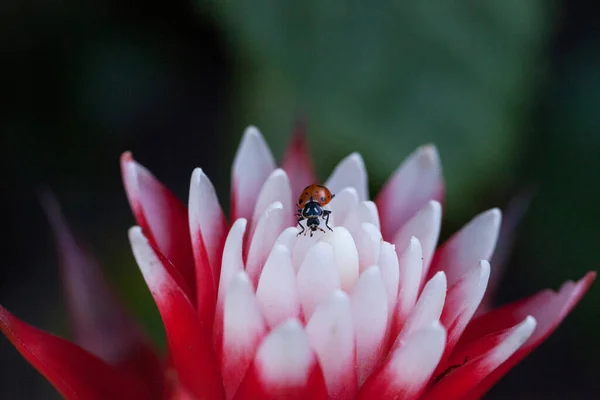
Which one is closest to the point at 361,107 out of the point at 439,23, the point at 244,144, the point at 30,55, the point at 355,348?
the point at 439,23

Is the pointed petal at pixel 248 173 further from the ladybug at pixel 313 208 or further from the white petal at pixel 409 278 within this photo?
the white petal at pixel 409 278

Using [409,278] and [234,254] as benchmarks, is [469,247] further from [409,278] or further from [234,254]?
[234,254]

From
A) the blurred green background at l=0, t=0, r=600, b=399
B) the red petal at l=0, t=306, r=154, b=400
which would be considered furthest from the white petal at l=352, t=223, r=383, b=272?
the blurred green background at l=0, t=0, r=600, b=399

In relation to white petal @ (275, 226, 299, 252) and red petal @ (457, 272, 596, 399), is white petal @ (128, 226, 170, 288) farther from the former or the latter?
red petal @ (457, 272, 596, 399)

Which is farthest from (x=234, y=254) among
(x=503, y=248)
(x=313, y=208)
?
(x=503, y=248)

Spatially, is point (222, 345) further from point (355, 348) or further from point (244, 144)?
point (244, 144)
